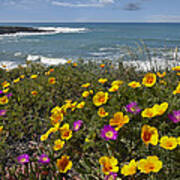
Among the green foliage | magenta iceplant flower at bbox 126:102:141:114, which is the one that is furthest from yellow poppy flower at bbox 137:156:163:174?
magenta iceplant flower at bbox 126:102:141:114

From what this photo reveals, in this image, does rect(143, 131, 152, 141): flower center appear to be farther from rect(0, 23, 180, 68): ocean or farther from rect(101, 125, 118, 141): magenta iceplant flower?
rect(0, 23, 180, 68): ocean

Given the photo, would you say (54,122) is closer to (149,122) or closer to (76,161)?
(76,161)

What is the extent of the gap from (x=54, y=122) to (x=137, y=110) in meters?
0.89

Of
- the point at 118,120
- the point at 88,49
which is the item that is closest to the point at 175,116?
the point at 118,120

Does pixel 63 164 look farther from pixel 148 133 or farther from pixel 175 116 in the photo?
pixel 175 116

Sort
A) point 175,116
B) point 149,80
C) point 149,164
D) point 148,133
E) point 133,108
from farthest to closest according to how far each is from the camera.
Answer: point 149,80
point 133,108
point 175,116
point 148,133
point 149,164

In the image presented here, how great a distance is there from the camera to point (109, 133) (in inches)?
72.1

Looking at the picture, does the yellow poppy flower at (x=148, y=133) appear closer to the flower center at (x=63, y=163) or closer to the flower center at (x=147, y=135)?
the flower center at (x=147, y=135)

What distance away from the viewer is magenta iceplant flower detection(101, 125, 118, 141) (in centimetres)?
178

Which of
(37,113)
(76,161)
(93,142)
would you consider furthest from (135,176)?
(37,113)

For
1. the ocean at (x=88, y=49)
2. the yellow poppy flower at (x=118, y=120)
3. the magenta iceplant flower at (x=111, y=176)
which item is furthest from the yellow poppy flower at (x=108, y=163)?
the ocean at (x=88, y=49)

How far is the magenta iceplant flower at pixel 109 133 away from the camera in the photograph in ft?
5.83

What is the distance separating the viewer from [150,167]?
146 centimetres

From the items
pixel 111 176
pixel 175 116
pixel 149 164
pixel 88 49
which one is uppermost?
pixel 88 49
